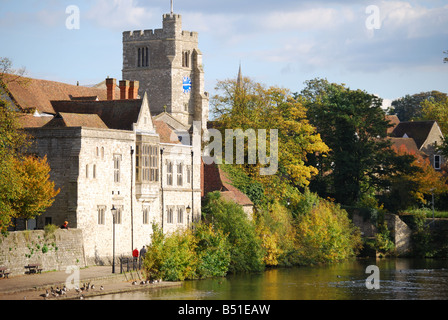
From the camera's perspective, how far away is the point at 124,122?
184 ft

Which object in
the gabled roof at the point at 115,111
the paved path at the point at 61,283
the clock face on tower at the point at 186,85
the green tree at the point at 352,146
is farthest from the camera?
the clock face on tower at the point at 186,85

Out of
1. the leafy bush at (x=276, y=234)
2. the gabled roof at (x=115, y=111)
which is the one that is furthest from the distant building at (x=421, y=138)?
the gabled roof at (x=115, y=111)

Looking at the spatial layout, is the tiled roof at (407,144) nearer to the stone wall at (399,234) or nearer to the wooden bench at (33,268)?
the stone wall at (399,234)

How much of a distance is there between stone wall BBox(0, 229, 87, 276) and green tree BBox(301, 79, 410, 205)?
34918 millimetres

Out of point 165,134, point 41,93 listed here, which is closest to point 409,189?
point 165,134

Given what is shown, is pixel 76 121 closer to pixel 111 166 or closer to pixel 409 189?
pixel 111 166

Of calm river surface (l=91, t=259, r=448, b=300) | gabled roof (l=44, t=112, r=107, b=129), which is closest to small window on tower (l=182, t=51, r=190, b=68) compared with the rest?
calm river surface (l=91, t=259, r=448, b=300)

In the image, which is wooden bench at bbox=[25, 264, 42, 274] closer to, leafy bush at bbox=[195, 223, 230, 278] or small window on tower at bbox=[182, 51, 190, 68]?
leafy bush at bbox=[195, 223, 230, 278]

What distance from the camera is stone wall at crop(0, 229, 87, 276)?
44312 mm

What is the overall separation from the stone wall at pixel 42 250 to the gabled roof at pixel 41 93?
A: 46.4 feet

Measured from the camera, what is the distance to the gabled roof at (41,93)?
213 feet

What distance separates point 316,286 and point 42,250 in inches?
629

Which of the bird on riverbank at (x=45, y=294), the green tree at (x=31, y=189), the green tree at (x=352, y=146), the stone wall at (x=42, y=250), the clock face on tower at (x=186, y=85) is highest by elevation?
the clock face on tower at (x=186, y=85)

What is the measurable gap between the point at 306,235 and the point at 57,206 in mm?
22835
